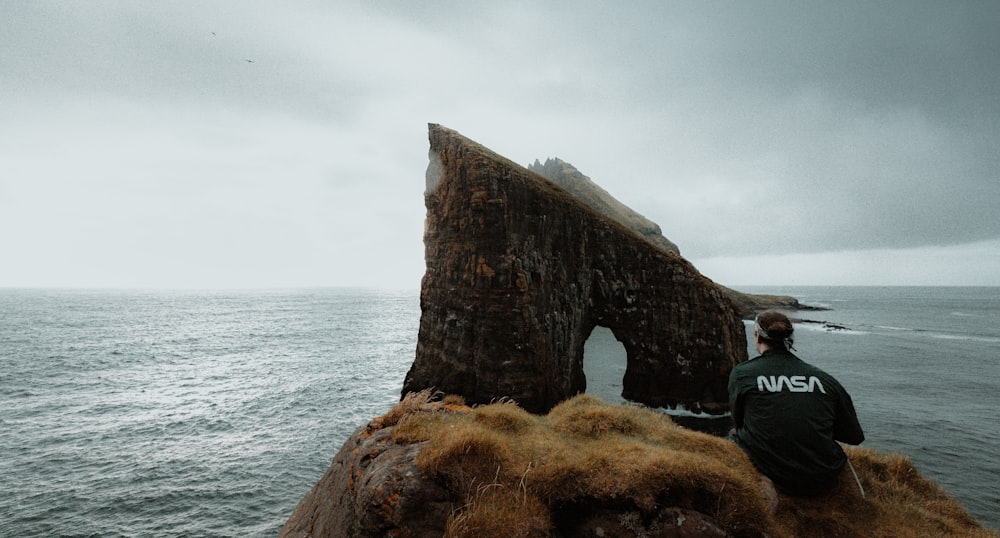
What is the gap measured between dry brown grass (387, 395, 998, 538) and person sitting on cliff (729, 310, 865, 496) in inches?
15.7

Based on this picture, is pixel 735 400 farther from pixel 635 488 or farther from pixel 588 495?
pixel 588 495

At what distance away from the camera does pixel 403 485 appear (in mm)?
6145

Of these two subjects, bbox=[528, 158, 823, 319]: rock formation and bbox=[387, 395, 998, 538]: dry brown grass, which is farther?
bbox=[528, 158, 823, 319]: rock formation

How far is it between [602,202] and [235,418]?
3501 inches

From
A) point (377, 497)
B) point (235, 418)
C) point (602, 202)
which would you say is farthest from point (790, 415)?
point (602, 202)

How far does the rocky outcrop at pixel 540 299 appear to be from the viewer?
26.6 metres

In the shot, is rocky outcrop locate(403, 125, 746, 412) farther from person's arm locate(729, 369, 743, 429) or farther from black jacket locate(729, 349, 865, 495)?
black jacket locate(729, 349, 865, 495)

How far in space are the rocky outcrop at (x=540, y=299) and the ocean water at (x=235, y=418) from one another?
4.74m

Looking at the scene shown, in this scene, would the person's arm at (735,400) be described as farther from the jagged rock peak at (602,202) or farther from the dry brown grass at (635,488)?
the jagged rock peak at (602,202)

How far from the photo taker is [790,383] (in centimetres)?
586

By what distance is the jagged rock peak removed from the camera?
332 ft

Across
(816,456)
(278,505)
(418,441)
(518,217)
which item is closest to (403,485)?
(418,441)

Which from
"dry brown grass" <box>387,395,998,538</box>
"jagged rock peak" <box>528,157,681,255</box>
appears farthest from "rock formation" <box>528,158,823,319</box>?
"dry brown grass" <box>387,395,998,538</box>

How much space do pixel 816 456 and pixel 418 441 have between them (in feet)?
19.8
